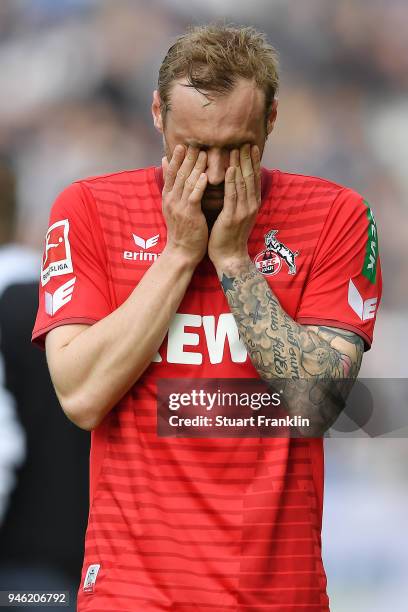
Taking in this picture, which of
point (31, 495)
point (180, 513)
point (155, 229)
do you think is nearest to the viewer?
point (180, 513)

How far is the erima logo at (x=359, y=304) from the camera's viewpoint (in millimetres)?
2717

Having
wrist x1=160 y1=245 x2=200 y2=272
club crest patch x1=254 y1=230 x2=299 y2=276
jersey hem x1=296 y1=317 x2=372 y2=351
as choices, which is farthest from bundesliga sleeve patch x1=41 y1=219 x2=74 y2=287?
jersey hem x1=296 y1=317 x2=372 y2=351

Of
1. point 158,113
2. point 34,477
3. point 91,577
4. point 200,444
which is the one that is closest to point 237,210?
point 158,113

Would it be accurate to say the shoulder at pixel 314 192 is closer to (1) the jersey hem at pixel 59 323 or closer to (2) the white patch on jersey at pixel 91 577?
(1) the jersey hem at pixel 59 323

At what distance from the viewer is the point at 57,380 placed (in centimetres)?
260

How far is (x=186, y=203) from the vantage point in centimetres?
265

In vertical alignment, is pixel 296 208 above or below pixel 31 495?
above

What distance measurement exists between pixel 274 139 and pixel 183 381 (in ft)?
5.26

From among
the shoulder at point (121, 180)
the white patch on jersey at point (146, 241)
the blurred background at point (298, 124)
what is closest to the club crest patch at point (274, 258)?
the white patch on jersey at point (146, 241)

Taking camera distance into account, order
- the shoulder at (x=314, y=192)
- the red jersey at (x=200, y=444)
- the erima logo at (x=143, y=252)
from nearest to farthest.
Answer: the red jersey at (x=200, y=444)
the erima logo at (x=143, y=252)
the shoulder at (x=314, y=192)

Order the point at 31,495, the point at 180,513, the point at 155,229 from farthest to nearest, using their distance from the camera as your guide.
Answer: the point at 31,495, the point at 155,229, the point at 180,513

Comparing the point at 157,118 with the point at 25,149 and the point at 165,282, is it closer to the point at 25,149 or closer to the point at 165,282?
the point at 165,282

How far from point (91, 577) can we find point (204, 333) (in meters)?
0.60

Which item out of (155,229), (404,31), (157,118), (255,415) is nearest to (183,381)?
(255,415)
